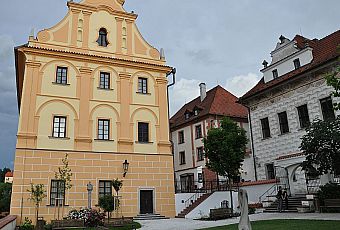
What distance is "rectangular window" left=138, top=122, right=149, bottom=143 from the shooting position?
78.9 ft

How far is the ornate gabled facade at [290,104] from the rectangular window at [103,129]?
1253cm

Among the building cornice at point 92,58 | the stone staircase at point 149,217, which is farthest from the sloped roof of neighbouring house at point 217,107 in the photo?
the stone staircase at point 149,217

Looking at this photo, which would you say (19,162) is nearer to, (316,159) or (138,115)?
(138,115)

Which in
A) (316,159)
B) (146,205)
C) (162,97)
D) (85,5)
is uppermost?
(85,5)

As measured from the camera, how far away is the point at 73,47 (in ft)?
77.5

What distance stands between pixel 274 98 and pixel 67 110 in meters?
16.1

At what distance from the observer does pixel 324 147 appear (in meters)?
19.0

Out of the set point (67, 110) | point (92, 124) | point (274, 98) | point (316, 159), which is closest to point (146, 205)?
point (92, 124)

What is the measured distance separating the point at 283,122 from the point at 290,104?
1647 millimetres

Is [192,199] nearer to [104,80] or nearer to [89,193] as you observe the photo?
[89,193]

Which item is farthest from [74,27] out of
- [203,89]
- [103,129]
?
[203,89]

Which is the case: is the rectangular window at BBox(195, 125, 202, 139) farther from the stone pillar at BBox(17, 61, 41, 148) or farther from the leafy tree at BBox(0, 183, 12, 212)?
the stone pillar at BBox(17, 61, 41, 148)

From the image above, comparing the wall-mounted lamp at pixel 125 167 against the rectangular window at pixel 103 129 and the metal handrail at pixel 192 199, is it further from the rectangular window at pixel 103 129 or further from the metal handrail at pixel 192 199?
the metal handrail at pixel 192 199

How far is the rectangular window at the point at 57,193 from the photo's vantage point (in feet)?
67.1
